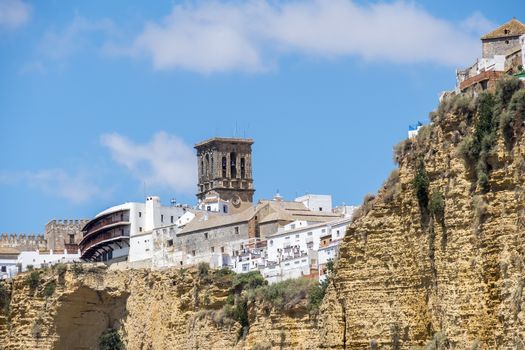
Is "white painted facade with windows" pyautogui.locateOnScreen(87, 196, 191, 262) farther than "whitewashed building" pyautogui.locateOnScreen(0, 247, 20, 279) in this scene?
No

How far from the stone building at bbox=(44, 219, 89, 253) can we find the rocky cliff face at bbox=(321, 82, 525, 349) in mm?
48543

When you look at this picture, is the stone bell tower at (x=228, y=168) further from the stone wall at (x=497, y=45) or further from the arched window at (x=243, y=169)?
the stone wall at (x=497, y=45)

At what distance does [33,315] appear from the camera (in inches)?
2510

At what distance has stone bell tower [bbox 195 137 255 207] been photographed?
94.1m

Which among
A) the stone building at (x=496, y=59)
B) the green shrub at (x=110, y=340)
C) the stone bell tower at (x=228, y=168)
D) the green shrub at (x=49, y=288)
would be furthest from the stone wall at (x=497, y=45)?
the stone bell tower at (x=228, y=168)

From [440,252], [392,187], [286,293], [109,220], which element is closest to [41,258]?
[109,220]

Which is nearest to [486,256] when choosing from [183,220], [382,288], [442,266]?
[442,266]

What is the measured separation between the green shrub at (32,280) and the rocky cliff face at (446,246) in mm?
22396

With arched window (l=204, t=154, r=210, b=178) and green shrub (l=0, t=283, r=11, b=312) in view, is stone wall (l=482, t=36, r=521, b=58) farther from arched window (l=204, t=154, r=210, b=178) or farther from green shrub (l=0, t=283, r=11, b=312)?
arched window (l=204, t=154, r=210, b=178)

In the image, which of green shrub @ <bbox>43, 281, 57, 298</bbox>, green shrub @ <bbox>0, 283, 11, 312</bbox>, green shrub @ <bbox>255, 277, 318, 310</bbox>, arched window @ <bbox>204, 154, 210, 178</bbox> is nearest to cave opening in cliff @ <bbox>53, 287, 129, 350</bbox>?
green shrub @ <bbox>43, 281, 57, 298</bbox>

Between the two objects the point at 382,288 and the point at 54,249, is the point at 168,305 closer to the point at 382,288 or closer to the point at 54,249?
the point at 382,288

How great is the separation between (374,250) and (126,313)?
22949 millimetres

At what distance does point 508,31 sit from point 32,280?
23806 millimetres

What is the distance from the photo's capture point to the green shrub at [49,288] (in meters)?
63.6
